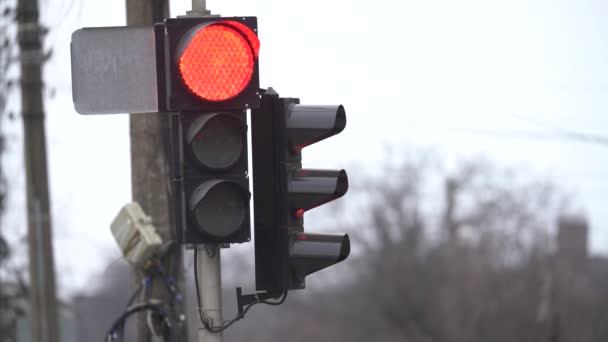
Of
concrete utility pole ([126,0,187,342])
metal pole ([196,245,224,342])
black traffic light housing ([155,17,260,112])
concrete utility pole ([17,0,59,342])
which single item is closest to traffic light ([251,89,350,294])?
metal pole ([196,245,224,342])

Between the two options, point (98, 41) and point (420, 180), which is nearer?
point (98, 41)

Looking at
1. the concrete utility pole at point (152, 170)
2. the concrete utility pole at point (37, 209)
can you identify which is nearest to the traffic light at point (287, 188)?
the concrete utility pole at point (152, 170)

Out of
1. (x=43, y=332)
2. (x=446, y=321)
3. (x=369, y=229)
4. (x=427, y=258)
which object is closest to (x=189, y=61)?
(x=43, y=332)

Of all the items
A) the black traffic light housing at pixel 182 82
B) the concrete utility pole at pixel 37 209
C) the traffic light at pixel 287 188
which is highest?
the black traffic light housing at pixel 182 82

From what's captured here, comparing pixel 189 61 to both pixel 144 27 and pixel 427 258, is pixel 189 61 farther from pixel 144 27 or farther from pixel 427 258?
pixel 427 258

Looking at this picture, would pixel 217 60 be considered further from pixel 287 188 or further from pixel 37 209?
pixel 37 209

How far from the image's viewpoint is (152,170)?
798cm

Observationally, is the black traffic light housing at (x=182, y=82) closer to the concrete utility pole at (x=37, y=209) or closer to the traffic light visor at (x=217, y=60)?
the traffic light visor at (x=217, y=60)

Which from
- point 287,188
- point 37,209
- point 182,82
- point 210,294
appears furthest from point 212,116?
point 37,209

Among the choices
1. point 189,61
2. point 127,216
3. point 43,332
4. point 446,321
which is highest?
point 189,61

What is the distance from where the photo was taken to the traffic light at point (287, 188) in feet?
18.6

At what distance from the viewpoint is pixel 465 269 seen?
1718 inches

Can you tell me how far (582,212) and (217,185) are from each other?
161 ft

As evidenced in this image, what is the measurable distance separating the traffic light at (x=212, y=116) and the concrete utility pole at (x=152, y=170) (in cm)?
258
